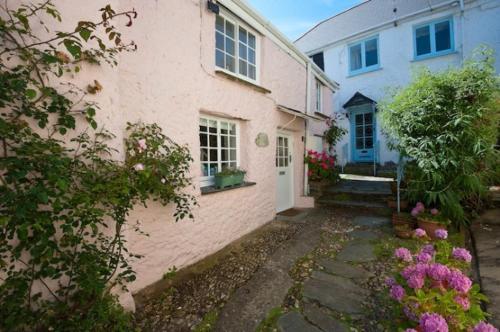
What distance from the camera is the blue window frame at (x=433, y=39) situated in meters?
8.84

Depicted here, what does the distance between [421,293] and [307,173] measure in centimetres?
570

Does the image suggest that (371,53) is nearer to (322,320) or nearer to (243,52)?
(243,52)

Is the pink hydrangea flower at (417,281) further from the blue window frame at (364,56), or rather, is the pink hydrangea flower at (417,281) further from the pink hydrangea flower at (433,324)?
the blue window frame at (364,56)

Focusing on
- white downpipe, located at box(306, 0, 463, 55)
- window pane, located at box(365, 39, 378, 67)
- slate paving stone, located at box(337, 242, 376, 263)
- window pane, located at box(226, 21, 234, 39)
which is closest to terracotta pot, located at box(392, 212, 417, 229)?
slate paving stone, located at box(337, 242, 376, 263)

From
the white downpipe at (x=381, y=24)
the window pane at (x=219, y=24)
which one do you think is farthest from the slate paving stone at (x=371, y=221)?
the white downpipe at (x=381, y=24)

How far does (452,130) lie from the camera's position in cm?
406

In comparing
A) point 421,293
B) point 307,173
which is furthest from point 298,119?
point 421,293

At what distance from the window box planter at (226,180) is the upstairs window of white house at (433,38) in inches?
372

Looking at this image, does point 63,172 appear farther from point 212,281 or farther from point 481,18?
point 481,18

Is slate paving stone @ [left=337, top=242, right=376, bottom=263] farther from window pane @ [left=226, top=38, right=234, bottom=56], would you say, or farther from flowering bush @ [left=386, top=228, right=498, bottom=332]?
window pane @ [left=226, top=38, right=234, bottom=56]

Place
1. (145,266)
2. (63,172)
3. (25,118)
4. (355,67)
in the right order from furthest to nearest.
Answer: (355,67), (145,266), (25,118), (63,172)

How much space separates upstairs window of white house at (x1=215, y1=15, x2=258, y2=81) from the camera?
431 cm

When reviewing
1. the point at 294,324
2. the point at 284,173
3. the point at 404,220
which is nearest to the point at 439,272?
the point at 294,324

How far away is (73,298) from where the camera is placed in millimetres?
2064
